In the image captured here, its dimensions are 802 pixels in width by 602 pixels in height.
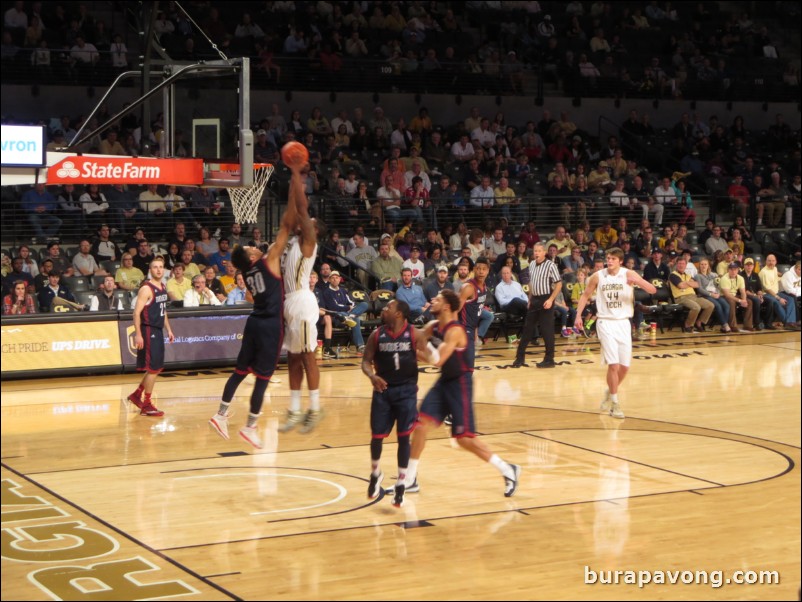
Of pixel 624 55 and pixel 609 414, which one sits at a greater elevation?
pixel 624 55

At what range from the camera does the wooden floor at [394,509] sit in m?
8.01

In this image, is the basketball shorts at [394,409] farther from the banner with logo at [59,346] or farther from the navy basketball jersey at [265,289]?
the banner with logo at [59,346]

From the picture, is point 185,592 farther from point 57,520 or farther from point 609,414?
point 609,414

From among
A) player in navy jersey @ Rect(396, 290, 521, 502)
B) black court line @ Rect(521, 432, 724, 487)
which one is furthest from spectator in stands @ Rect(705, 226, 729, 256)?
player in navy jersey @ Rect(396, 290, 521, 502)

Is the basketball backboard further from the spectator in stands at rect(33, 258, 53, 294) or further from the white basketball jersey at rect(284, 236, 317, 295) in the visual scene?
the spectator in stands at rect(33, 258, 53, 294)

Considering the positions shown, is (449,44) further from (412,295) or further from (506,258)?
(412,295)

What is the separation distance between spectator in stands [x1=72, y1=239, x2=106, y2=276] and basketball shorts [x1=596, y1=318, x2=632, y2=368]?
8138 mm

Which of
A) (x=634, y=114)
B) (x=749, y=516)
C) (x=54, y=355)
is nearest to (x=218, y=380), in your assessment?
(x=54, y=355)

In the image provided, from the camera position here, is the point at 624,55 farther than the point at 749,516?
Yes

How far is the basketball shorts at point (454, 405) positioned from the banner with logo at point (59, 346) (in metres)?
8.05

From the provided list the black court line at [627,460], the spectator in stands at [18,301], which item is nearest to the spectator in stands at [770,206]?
the black court line at [627,460]

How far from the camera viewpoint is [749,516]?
9.55 m

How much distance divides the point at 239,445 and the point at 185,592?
458 centimetres

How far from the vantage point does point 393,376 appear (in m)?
9.61
